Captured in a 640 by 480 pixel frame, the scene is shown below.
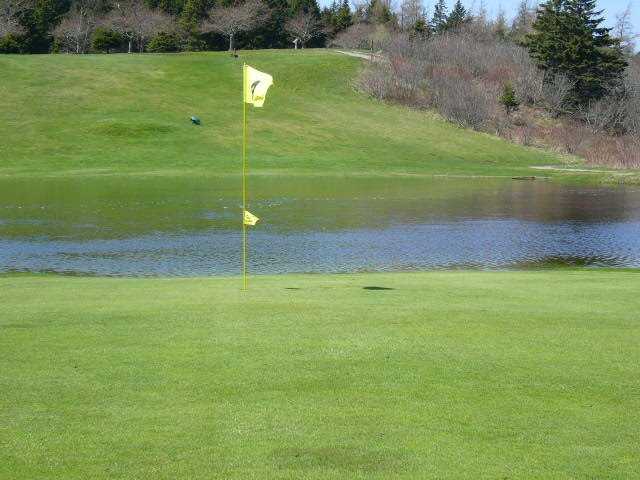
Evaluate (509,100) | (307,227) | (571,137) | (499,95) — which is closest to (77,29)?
(499,95)

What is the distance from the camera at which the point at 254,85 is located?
16.4m

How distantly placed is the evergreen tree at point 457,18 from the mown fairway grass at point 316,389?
13961 cm

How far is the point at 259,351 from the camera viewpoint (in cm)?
1030

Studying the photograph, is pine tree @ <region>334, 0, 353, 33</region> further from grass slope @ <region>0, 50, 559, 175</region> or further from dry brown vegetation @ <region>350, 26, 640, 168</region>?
grass slope @ <region>0, 50, 559, 175</region>

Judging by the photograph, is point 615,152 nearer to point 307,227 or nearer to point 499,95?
point 499,95

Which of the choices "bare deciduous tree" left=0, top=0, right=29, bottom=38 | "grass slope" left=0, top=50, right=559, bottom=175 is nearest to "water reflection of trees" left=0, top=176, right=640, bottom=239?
"grass slope" left=0, top=50, right=559, bottom=175

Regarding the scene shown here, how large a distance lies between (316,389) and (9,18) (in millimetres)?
109235

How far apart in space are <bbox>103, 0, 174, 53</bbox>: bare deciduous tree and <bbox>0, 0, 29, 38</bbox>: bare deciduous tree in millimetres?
11443

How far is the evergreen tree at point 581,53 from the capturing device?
95.0 m

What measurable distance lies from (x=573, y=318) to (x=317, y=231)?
1983cm

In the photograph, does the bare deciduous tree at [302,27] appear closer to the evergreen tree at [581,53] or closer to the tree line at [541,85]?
the tree line at [541,85]

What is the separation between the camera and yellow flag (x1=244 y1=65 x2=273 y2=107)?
16203 millimetres

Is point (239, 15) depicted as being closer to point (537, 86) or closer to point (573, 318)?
point (537, 86)

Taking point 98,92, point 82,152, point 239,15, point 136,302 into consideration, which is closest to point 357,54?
point 239,15
